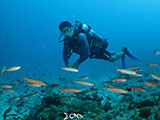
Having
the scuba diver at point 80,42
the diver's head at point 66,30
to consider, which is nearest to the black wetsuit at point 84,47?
the scuba diver at point 80,42

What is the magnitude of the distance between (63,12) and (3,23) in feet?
229

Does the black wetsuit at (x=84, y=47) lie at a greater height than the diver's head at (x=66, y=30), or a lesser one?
lesser

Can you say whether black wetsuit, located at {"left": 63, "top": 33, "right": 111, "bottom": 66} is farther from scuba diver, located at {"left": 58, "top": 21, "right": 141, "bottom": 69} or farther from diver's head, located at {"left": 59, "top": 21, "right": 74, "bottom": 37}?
diver's head, located at {"left": 59, "top": 21, "right": 74, "bottom": 37}

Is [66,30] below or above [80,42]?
above

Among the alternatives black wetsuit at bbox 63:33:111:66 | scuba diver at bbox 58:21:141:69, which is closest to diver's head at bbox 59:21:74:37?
scuba diver at bbox 58:21:141:69

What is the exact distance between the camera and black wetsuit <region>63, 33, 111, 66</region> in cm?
587

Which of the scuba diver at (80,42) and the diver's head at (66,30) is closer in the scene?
the scuba diver at (80,42)

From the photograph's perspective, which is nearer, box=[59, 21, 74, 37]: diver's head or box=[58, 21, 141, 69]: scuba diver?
box=[58, 21, 141, 69]: scuba diver

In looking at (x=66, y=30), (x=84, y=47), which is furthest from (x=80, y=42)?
(x=66, y=30)

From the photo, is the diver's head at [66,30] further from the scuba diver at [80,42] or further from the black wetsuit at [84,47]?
the black wetsuit at [84,47]

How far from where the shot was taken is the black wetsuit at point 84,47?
19.3 feet

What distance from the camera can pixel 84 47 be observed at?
5.86 metres

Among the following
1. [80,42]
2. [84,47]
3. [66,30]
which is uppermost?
[66,30]

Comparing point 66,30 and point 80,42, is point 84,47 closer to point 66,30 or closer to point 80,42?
point 80,42
